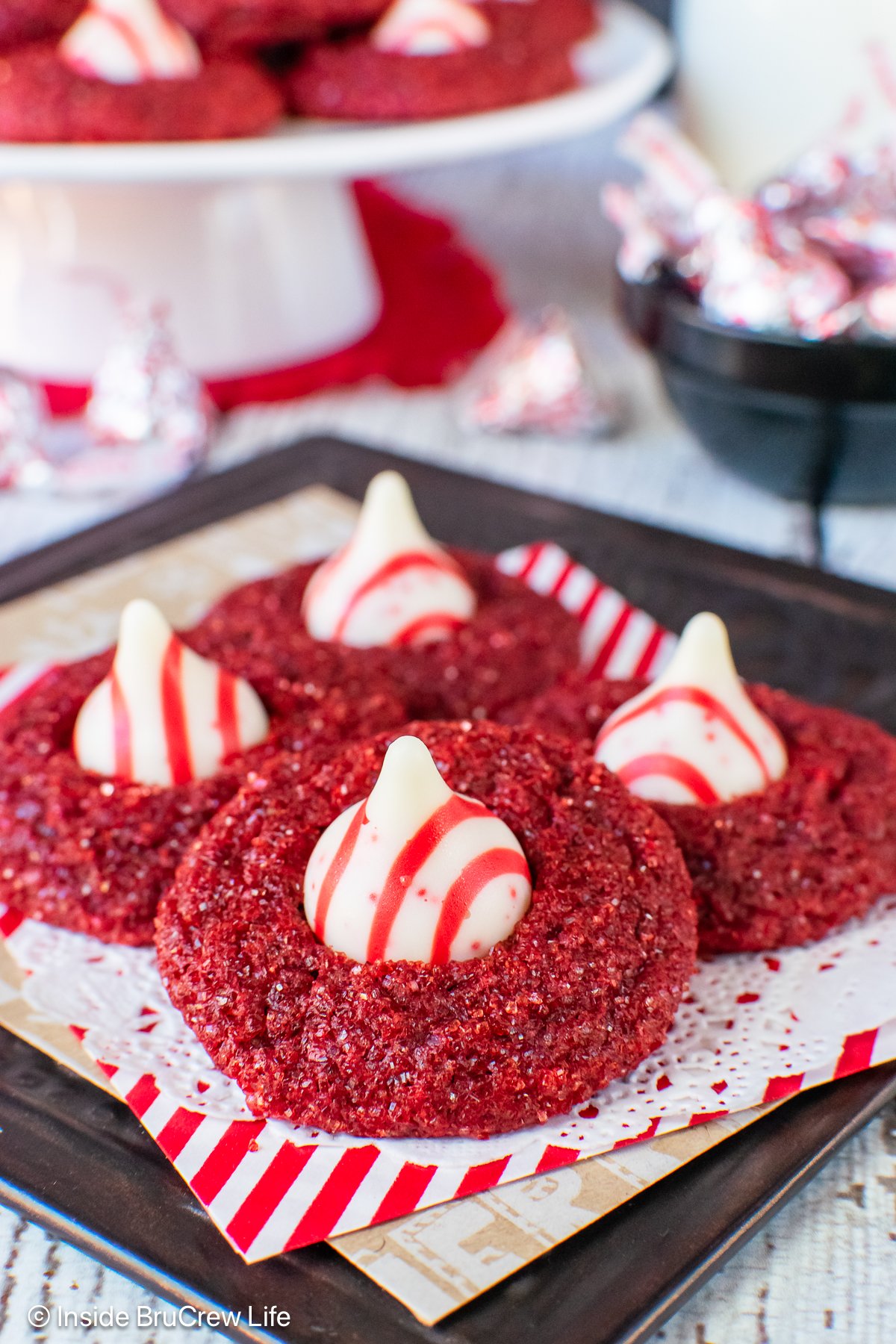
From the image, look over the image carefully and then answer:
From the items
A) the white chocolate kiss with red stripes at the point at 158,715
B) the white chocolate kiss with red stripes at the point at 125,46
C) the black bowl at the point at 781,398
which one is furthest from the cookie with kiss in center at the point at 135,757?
the white chocolate kiss with red stripes at the point at 125,46

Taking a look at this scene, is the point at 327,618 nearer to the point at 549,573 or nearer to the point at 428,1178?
the point at 549,573

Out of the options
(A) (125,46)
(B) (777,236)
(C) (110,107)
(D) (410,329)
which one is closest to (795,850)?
(B) (777,236)

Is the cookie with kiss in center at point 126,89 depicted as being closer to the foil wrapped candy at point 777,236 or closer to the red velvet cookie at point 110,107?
the red velvet cookie at point 110,107

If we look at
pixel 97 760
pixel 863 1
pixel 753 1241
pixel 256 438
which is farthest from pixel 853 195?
pixel 753 1241

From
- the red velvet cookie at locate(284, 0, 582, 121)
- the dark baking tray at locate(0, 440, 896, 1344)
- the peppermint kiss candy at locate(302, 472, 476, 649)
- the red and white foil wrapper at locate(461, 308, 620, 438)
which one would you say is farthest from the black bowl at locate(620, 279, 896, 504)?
the dark baking tray at locate(0, 440, 896, 1344)

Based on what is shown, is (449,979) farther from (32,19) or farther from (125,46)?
(32,19)

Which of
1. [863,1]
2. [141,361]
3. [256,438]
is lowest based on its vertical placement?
[256,438]
